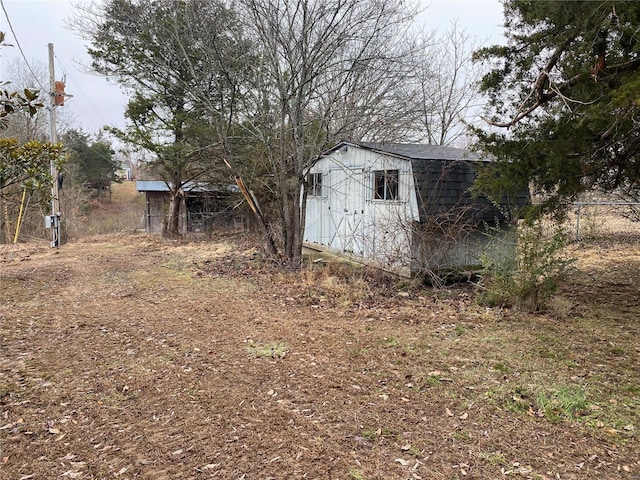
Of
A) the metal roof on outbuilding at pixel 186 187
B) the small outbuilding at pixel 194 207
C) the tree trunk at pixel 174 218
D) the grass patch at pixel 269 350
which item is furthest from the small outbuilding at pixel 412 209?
the tree trunk at pixel 174 218

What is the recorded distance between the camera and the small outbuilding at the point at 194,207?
15.9 metres

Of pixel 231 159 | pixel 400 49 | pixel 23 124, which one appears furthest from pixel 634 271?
pixel 23 124

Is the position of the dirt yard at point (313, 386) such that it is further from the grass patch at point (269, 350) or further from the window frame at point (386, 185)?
the window frame at point (386, 185)

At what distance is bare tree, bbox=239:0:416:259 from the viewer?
777 cm

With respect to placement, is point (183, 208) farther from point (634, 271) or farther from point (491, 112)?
point (634, 271)

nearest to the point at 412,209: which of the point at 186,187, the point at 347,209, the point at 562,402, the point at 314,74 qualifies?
the point at 347,209

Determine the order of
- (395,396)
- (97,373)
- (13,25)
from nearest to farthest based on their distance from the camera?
(395,396) < (97,373) < (13,25)

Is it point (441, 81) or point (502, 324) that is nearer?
point (502, 324)

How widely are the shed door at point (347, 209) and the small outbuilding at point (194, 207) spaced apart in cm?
573

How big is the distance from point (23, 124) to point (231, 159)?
12874 mm

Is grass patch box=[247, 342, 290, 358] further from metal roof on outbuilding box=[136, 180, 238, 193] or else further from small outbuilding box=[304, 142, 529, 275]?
metal roof on outbuilding box=[136, 180, 238, 193]

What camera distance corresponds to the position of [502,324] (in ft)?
17.3

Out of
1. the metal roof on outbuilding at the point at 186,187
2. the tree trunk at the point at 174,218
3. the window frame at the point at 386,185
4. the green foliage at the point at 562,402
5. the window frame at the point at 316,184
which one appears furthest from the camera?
the tree trunk at the point at 174,218

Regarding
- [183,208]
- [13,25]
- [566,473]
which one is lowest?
[566,473]
